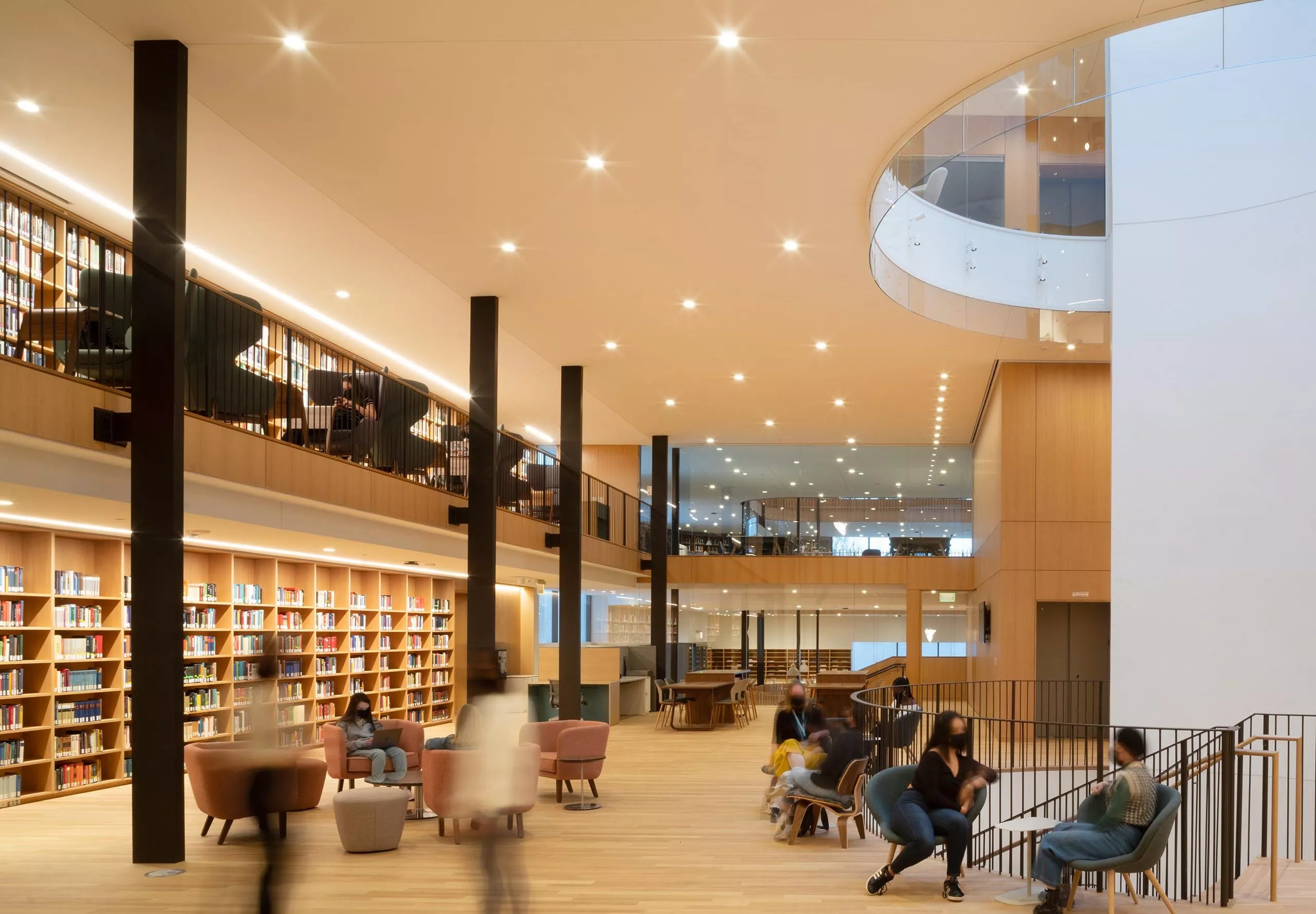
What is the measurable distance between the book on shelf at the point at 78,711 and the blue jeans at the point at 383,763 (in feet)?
9.64

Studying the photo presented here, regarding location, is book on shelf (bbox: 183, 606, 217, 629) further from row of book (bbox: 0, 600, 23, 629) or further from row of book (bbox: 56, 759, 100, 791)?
row of book (bbox: 0, 600, 23, 629)

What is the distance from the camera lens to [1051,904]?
21.4 feet

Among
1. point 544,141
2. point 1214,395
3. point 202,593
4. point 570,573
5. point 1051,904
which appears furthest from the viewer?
point 570,573

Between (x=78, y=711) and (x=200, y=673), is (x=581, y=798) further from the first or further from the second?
(x=200, y=673)

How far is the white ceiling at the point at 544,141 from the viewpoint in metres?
6.65

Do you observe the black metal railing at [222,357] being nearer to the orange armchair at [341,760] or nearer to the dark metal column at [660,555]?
the orange armchair at [341,760]

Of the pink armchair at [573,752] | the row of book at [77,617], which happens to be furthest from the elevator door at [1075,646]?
the row of book at [77,617]

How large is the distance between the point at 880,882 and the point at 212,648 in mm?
8948

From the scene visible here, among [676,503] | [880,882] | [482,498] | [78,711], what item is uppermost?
[482,498]

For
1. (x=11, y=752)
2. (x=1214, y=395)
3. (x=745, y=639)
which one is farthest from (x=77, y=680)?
(x=745, y=639)

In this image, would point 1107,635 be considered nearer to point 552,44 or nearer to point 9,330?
point 552,44

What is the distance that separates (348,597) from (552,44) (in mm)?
11081

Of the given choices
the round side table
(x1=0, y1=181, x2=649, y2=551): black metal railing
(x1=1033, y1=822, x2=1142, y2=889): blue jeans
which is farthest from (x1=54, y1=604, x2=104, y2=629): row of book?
(x1=1033, y1=822, x2=1142, y2=889): blue jeans

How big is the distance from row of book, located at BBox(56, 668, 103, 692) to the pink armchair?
4.21 metres
